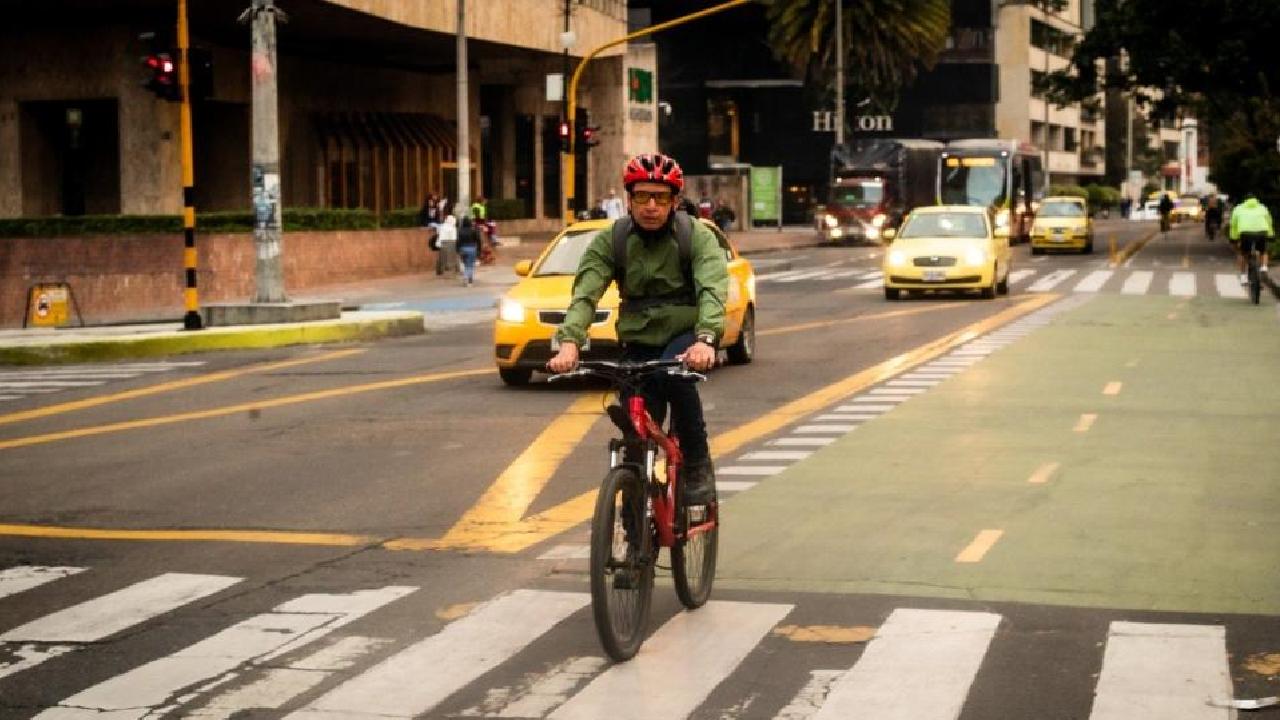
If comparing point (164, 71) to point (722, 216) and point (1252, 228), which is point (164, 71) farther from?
point (722, 216)

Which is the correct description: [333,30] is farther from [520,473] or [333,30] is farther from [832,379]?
[520,473]

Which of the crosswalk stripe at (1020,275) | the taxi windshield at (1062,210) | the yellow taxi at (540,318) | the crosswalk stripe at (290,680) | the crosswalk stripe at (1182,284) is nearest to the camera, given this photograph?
the crosswalk stripe at (290,680)

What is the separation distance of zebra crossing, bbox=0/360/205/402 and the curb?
0.57 m

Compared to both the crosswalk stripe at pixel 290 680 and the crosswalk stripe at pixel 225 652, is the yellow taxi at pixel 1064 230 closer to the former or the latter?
the crosswalk stripe at pixel 225 652

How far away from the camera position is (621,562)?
777 cm

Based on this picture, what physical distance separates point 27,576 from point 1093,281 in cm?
3418

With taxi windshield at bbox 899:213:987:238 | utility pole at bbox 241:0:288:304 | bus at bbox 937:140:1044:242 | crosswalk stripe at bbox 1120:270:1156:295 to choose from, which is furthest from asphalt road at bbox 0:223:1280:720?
bus at bbox 937:140:1044:242

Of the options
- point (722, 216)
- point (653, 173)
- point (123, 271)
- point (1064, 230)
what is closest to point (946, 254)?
point (123, 271)

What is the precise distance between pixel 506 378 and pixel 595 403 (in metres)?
2.24

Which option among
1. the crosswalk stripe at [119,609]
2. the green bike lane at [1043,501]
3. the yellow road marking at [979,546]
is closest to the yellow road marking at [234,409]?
the green bike lane at [1043,501]

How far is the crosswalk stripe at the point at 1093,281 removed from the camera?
38575 millimetres

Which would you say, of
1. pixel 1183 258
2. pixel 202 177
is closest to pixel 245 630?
pixel 202 177

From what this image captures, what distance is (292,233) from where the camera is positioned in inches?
1588

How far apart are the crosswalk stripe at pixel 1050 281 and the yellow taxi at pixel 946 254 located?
3515 mm
